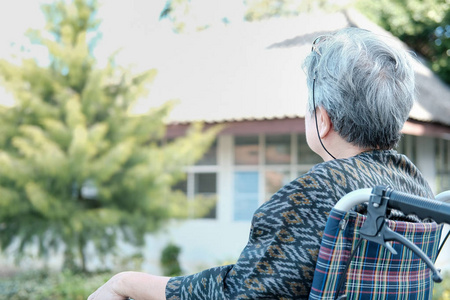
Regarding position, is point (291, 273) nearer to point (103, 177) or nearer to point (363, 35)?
point (363, 35)

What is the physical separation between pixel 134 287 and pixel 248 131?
28.5 feet

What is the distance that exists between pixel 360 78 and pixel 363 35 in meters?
0.15

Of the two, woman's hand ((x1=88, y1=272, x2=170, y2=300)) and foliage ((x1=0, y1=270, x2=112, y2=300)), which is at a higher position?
woman's hand ((x1=88, y1=272, x2=170, y2=300))

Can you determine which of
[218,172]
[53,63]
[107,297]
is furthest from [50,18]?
[107,297]

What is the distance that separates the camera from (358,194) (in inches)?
57.0

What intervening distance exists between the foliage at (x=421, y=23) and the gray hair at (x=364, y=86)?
14.6 meters

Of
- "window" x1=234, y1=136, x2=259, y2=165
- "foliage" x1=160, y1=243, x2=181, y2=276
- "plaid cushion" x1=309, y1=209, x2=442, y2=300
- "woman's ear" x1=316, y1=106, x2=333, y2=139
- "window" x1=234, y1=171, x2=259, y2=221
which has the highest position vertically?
"woman's ear" x1=316, y1=106, x2=333, y2=139

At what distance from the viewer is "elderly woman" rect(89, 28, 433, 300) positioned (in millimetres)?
1565

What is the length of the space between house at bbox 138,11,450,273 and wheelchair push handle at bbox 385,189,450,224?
868 cm

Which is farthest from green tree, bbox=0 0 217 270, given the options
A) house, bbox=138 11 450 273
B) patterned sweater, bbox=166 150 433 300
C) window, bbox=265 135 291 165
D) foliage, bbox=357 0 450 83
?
foliage, bbox=357 0 450 83

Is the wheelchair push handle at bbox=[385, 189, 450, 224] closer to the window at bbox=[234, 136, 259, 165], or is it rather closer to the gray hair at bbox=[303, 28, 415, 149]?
the gray hair at bbox=[303, 28, 415, 149]

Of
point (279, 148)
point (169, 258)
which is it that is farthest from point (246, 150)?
point (169, 258)

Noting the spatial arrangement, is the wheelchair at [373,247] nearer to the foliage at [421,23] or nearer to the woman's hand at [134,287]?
the woman's hand at [134,287]

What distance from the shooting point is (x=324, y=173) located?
161 centimetres
